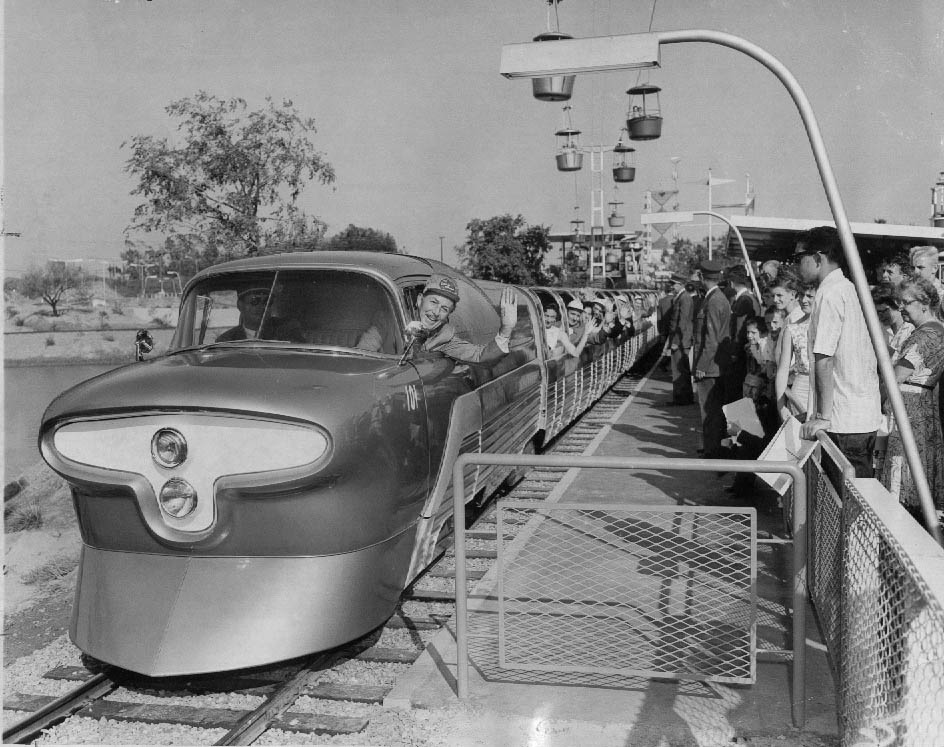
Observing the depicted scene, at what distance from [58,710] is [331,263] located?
2.78 meters

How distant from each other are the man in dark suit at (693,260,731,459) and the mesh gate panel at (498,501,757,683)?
2.65 metres

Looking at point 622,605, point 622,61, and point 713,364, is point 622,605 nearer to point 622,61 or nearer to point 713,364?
point 622,61

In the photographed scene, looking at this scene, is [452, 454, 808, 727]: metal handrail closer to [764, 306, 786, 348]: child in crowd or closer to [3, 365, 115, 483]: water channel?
[764, 306, 786, 348]: child in crowd

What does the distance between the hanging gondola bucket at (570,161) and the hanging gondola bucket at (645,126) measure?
3.26 meters

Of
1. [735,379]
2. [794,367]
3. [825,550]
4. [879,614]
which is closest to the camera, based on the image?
[879,614]

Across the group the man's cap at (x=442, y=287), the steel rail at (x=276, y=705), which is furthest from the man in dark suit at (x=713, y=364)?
the steel rail at (x=276, y=705)

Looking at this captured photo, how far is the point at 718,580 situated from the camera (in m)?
5.64

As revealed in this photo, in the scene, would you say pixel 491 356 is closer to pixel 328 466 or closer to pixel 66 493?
pixel 328 466

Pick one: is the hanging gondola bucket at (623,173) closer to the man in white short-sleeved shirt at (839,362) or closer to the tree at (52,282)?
the tree at (52,282)

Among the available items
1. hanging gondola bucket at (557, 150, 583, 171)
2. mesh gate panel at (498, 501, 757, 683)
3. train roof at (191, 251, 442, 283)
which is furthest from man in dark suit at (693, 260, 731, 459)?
hanging gondola bucket at (557, 150, 583, 171)

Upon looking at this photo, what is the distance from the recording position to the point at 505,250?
33.9 meters

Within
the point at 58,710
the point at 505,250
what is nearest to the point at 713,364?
the point at 58,710

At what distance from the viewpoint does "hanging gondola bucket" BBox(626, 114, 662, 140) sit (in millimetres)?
14758

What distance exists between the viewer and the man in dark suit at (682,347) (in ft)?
44.7
